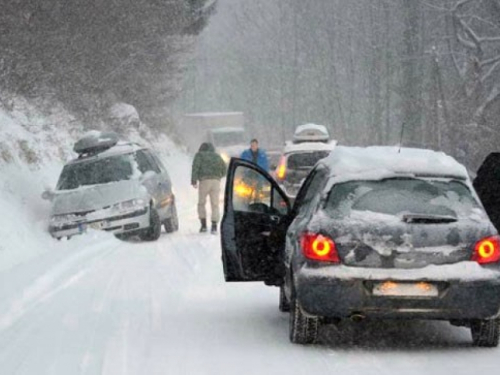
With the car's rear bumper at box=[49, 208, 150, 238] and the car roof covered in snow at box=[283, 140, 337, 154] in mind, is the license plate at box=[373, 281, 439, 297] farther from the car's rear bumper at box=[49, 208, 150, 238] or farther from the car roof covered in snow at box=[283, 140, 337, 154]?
the car roof covered in snow at box=[283, 140, 337, 154]

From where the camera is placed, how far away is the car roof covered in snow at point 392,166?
859cm

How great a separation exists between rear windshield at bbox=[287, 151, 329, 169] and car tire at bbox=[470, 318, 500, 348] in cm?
1196

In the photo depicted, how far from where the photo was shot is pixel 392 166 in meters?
8.66

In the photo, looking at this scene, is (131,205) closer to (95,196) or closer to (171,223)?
(95,196)

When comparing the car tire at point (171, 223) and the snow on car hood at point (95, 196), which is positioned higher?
the snow on car hood at point (95, 196)

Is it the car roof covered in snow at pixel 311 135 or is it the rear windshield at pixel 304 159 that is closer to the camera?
the rear windshield at pixel 304 159

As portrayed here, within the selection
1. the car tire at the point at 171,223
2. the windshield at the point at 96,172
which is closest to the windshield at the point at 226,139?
the car tire at the point at 171,223

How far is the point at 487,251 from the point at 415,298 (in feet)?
2.39

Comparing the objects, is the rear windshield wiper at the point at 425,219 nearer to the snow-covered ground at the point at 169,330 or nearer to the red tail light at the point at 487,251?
the red tail light at the point at 487,251

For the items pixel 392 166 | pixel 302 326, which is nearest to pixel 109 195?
pixel 302 326

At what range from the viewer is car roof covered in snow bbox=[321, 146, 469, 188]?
859 centimetres

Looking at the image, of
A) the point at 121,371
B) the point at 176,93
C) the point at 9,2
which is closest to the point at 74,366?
the point at 121,371

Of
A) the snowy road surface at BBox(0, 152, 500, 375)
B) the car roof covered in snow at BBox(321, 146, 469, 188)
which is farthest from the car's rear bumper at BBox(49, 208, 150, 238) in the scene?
the car roof covered in snow at BBox(321, 146, 469, 188)

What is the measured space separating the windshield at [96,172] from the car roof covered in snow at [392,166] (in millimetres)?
11387
